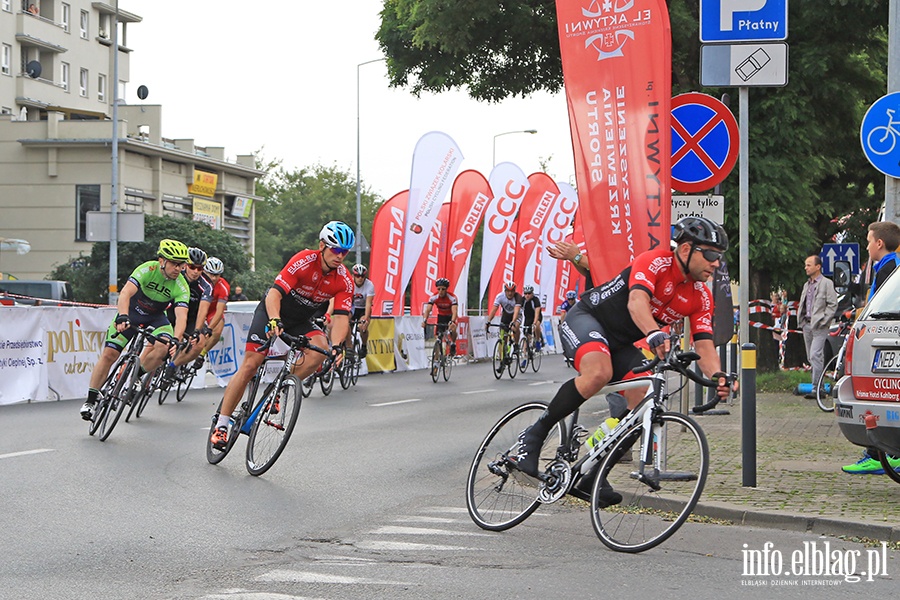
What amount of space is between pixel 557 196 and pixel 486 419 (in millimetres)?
24693

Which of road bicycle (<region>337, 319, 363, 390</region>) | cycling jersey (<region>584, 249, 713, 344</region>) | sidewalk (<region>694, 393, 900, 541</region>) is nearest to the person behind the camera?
cycling jersey (<region>584, 249, 713, 344</region>)

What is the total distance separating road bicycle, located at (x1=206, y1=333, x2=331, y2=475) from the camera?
10.2 m

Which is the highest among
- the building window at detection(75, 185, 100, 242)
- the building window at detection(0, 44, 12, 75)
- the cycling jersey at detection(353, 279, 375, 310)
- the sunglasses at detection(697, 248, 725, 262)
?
the building window at detection(0, 44, 12, 75)

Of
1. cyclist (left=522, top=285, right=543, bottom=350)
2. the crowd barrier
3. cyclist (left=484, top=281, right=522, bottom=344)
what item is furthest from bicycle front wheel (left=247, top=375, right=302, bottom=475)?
cyclist (left=522, top=285, right=543, bottom=350)

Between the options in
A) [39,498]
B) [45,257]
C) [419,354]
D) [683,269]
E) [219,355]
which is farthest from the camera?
[45,257]

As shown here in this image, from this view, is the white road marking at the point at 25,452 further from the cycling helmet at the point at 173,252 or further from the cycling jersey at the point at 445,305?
the cycling jersey at the point at 445,305

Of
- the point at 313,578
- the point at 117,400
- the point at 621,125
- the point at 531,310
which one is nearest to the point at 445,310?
the point at 531,310

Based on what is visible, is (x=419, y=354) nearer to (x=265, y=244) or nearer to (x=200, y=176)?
(x=200, y=176)

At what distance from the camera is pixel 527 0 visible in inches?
873

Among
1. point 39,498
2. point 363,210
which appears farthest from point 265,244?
point 39,498

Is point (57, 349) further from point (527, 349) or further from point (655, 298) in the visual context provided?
point (655, 298)

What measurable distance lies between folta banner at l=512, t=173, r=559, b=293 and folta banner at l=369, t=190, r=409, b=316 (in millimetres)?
6208

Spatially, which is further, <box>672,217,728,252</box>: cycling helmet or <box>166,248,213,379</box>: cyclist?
<box>166,248,213,379</box>: cyclist

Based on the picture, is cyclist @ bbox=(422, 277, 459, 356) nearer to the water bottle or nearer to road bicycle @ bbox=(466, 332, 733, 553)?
road bicycle @ bbox=(466, 332, 733, 553)
